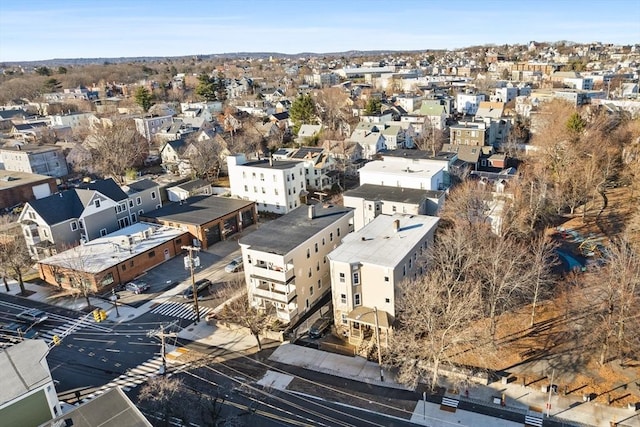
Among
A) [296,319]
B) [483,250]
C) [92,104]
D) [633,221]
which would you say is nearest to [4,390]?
[296,319]

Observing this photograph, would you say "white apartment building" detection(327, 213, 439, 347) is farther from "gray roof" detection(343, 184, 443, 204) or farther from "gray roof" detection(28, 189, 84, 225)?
"gray roof" detection(28, 189, 84, 225)

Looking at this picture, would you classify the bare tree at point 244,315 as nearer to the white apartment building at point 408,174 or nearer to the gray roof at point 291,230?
the gray roof at point 291,230

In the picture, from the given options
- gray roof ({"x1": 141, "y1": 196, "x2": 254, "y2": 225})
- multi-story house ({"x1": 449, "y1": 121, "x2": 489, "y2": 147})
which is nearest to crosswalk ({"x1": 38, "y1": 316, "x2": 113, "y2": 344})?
gray roof ({"x1": 141, "y1": 196, "x2": 254, "y2": 225})

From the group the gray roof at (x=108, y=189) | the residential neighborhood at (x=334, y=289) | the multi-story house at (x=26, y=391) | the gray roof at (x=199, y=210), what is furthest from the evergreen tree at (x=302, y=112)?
the multi-story house at (x=26, y=391)

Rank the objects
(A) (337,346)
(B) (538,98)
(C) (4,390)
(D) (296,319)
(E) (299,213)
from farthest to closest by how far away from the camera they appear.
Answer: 1. (B) (538,98)
2. (E) (299,213)
3. (D) (296,319)
4. (A) (337,346)
5. (C) (4,390)

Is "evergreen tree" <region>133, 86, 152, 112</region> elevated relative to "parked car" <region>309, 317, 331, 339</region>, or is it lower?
elevated

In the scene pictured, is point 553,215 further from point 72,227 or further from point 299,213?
point 72,227

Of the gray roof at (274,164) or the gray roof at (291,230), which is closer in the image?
the gray roof at (291,230)
